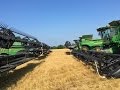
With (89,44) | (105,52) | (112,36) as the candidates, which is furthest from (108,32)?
(89,44)

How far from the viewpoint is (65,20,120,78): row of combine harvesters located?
1122 cm

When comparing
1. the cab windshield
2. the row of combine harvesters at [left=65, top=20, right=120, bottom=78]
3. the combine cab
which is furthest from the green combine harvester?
the combine cab

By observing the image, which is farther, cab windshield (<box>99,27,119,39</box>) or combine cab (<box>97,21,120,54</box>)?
cab windshield (<box>99,27,119,39</box>)

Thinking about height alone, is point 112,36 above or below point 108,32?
below

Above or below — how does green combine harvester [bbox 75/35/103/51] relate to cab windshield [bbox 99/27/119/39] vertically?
below

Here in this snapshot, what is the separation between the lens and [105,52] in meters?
17.9

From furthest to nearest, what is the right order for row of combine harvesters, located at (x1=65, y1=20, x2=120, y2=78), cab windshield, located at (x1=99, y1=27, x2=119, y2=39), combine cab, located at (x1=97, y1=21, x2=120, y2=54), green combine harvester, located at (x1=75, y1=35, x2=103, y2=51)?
green combine harvester, located at (x1=75, y1=35, x2=103, y2=51) → cab windshield, located at (x1=99, y1=27, x2=119, y2=39) → combine cab, located at (x1=97, y1=21, x2=120, y2=54) → row of combine harvesters, located at (x1=65, y1=20, x2=120, y2=78)

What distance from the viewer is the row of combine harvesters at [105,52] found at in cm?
1122

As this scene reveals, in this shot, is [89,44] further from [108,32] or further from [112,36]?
[112,36]

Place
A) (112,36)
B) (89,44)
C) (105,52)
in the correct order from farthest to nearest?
1. (89,44)
2. (112,36)
3. (105,52)

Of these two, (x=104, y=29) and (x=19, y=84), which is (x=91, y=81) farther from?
(x=104, y=29)

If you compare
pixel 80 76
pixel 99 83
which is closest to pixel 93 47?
pixel 80 76

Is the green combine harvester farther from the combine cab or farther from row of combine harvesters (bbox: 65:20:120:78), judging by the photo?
the combine cab

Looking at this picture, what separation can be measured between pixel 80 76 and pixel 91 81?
1.56m
